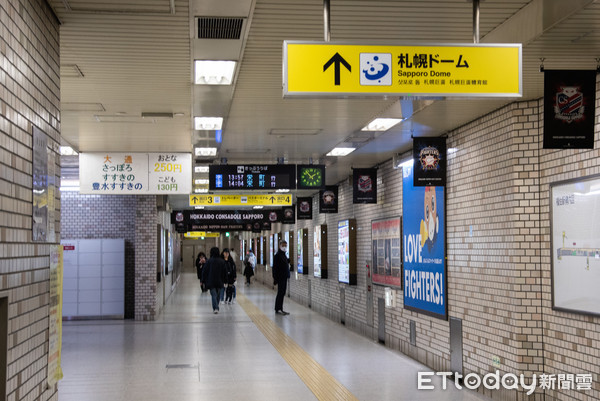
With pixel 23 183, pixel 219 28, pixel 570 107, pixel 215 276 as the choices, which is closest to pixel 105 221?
pixel 215 276

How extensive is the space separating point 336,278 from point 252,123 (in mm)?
7494

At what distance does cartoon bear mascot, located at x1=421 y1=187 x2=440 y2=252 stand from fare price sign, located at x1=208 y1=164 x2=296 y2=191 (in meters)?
2.37

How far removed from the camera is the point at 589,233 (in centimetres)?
615

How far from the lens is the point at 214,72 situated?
636 centimetres

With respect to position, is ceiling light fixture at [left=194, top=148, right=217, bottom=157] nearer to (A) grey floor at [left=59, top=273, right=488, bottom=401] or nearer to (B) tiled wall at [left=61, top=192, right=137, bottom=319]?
(A) grey floor at [left=59, top=273, right=488, bottom=401]

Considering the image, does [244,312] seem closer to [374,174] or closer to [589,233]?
[374,174]

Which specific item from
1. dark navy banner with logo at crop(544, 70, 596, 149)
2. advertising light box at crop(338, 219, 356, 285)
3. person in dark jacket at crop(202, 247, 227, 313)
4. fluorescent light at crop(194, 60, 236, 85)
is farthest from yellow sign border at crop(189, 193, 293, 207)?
dark navy banner with logo at crop(544, 70, 596, 149)

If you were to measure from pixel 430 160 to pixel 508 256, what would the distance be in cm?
210

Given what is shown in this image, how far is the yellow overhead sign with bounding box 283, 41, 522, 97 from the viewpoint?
4391mm

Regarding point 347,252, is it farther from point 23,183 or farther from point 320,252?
point 23,183

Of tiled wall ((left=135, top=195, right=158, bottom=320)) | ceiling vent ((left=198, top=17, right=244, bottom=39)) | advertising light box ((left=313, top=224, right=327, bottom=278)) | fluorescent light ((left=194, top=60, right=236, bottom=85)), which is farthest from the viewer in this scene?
advertising light box ((left=313, top=224, right=327, bottom=278))

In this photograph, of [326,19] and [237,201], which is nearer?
[326,19]

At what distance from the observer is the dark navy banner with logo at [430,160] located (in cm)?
901

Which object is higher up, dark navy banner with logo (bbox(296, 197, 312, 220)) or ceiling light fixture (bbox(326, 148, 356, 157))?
ceiling light fixture (bbox(326, 148, 356, 157))
